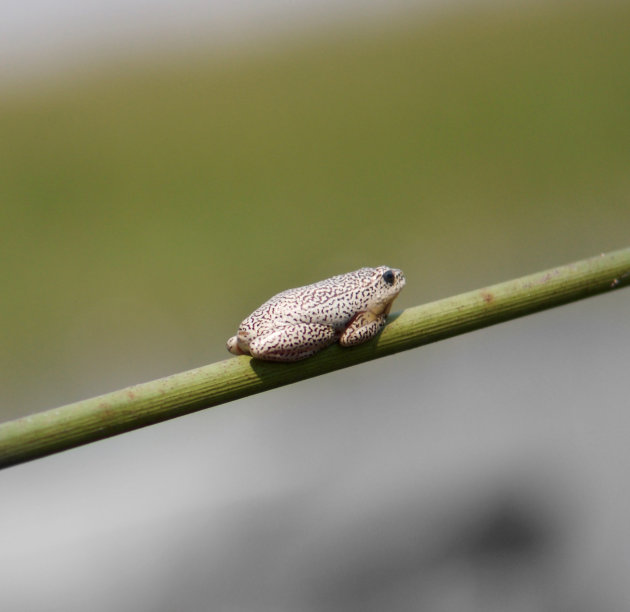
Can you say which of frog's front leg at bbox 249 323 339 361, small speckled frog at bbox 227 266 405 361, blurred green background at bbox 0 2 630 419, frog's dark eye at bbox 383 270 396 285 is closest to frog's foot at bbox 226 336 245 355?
small speckled frog at bbox 227 266 405 361

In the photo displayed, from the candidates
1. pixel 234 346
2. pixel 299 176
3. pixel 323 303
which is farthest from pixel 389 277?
pixel 299 176

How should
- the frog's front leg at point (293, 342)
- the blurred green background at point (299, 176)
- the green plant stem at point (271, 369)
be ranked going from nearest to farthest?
A: the green plant stem at point (271, 369), the frog's front leg at point (293, 342), the blurred green background at point (299, 176)

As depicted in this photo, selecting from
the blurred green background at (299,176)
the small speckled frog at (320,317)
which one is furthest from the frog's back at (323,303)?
the blurred green background at (299,176)

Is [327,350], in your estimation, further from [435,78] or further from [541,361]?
[435,78]

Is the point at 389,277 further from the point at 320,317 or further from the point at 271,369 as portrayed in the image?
the point at 271,369

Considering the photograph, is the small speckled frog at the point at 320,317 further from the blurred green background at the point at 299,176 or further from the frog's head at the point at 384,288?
the blurred green background at the point at 299,176

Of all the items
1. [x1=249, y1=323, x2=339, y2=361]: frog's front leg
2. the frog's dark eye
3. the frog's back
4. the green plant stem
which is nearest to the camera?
the green plant stem

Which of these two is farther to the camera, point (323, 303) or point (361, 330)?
point (323, 303)

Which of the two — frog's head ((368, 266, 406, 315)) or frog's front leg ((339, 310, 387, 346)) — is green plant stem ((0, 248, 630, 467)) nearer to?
frog's front leg ((339, 310, 387, 346))
